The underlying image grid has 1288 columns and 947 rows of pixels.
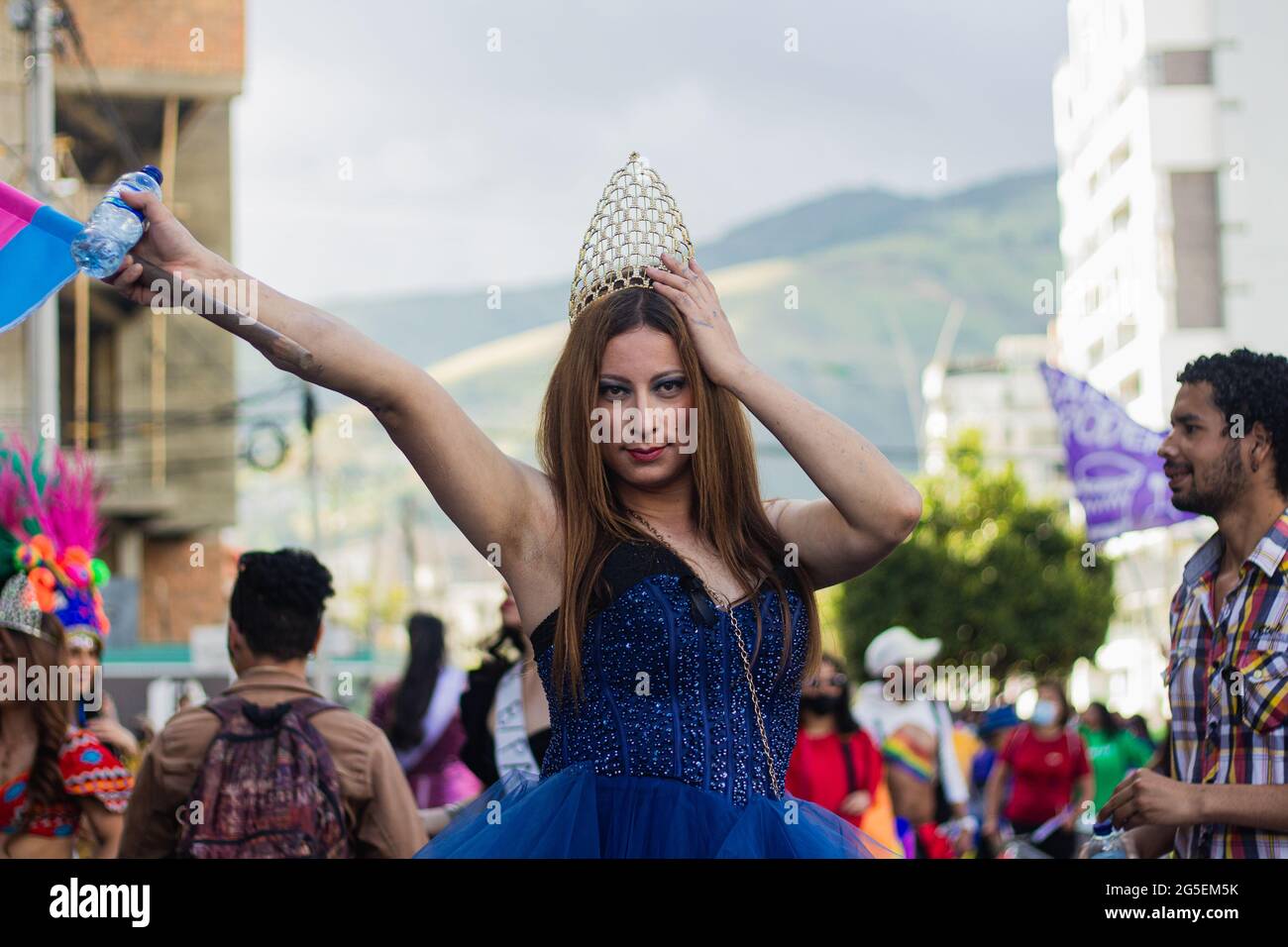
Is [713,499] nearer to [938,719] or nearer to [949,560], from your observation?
[938,719]

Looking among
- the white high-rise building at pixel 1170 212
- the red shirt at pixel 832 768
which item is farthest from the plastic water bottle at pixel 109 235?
the white high-rise building at pixel 1170 212

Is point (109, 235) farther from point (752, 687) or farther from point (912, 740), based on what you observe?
point (912, 740)

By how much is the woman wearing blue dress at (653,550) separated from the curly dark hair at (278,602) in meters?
1.45

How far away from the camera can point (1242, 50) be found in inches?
1916

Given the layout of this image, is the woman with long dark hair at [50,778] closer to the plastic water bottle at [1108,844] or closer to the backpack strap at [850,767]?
the plastic water bottle at [1108,844]

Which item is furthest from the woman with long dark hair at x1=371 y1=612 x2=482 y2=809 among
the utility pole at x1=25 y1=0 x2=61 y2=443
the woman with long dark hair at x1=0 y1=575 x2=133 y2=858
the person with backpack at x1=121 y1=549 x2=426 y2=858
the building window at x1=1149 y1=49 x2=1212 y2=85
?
the building window at x1=1149 y1=49 x2=1212 y2=85

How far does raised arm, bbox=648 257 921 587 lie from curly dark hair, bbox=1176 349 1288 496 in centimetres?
125

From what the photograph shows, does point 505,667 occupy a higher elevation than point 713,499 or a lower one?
lower

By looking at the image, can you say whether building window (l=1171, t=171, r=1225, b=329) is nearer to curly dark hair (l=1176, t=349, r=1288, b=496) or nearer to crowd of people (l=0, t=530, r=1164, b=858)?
crowd of people (l=0, t=530, r=1164, b=858)

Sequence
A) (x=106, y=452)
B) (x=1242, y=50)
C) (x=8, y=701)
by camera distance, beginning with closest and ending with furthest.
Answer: (x=8, y=701) → (x=106, y=452) → (x=1242, y=50)

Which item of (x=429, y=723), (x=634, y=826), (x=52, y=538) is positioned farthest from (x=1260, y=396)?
(x=429, y=723)

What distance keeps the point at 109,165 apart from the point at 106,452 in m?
5.63

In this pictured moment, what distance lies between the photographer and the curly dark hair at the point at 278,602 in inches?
162
